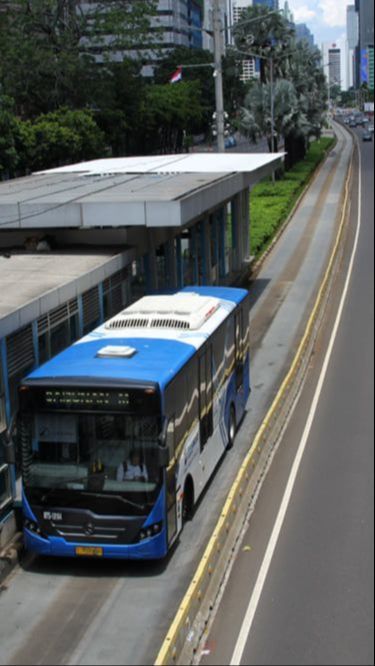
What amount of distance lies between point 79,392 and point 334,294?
66.3 ft

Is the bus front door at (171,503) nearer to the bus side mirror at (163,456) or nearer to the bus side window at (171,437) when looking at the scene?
Answer: the bus side window at (171,437)

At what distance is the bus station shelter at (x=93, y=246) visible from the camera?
13.9 m

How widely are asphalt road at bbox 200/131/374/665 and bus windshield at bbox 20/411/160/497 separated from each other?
1809 millimetres

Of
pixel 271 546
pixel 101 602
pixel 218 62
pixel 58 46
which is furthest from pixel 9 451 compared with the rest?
pixel 58 46

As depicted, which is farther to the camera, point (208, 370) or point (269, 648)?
point (208, 370)

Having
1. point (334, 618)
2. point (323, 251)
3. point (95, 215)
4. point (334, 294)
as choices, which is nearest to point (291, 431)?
point (95, 215)

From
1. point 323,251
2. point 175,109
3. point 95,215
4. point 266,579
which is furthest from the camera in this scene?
point 175,109

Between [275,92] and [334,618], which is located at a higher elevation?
[275,92]

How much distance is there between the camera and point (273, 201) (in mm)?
52781

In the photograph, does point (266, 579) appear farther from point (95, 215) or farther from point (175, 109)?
point (175, 109)

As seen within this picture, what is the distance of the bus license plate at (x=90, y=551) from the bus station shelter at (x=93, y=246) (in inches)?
51.1

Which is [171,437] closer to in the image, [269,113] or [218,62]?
[218,62]

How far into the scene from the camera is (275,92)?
212ft

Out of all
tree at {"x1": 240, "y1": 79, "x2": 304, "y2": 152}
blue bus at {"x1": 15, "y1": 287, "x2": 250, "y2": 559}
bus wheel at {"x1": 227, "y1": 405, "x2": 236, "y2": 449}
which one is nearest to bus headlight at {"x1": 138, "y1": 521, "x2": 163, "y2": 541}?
blue bus at {"x1": 15, "y1": 287, "x2": 250, "y2": 559}
